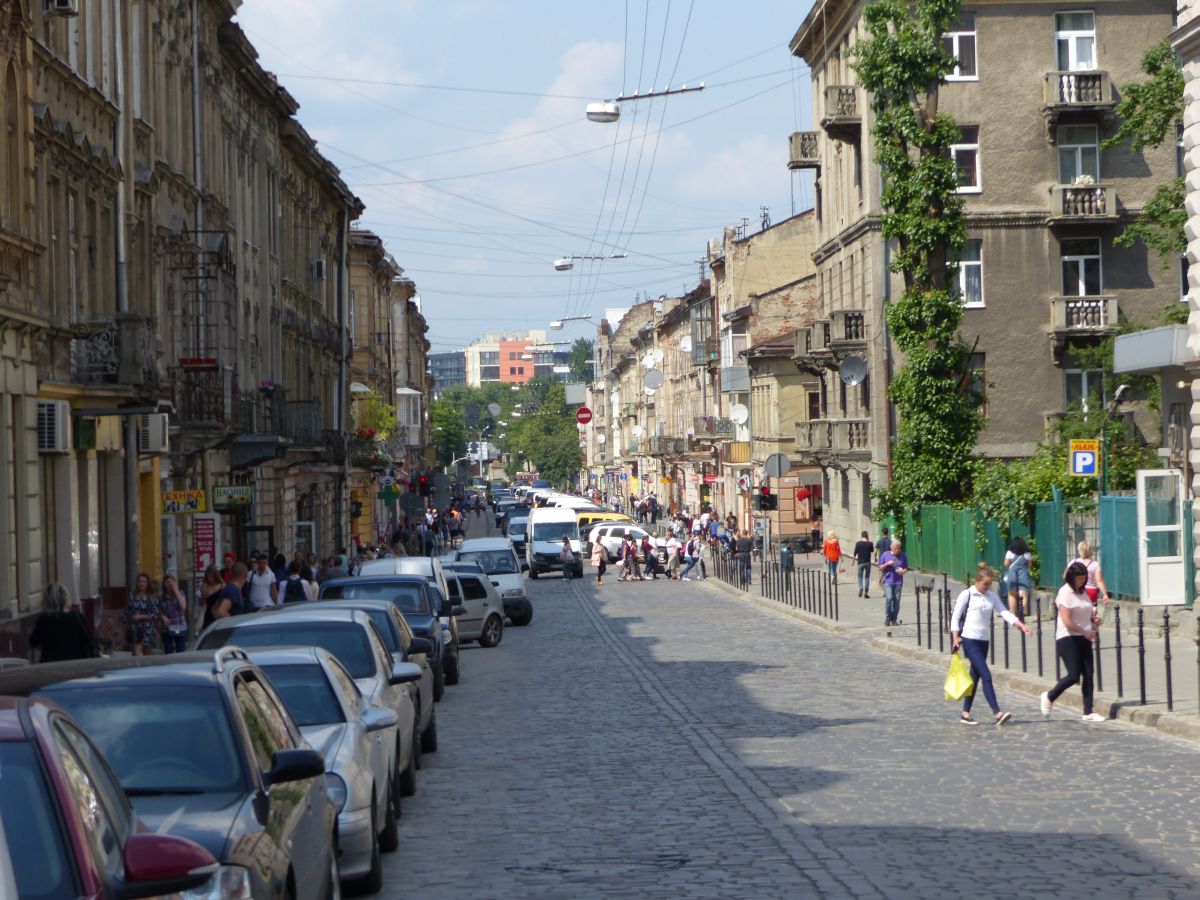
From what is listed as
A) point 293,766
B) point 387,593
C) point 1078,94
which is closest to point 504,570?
point 387,593

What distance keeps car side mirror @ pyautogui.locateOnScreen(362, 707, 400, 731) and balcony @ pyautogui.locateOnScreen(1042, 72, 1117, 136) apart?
42.2m

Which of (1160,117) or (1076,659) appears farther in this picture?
(1160,117)

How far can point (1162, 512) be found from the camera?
29.1 metres

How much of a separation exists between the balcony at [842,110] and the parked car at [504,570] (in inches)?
636

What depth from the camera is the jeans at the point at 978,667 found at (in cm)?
1877

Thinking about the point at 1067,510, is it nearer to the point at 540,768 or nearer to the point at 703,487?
the point at 540,768

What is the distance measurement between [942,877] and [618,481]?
129978 millimetres

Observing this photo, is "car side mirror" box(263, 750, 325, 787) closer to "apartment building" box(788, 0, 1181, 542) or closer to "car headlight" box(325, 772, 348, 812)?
"car headlight" box(325, 772, 348, 812)

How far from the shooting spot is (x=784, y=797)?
548 inches

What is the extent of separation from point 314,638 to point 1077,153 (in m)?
41.2

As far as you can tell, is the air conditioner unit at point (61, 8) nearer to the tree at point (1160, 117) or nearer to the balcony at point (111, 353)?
the balcony at point (111, 353)

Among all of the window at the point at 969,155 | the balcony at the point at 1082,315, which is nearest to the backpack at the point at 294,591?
the balcony at the point at 1082,315

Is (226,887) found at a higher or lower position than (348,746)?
higher

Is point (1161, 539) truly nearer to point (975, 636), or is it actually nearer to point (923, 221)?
point (975, 636)
